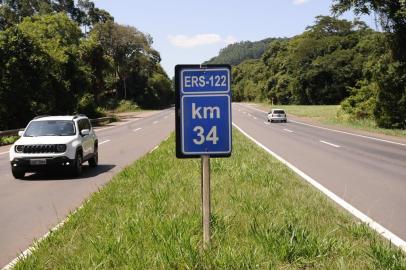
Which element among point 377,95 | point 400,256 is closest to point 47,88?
point 377,95

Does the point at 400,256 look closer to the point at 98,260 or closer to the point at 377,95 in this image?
the point at 98,260

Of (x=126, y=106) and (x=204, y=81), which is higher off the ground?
(x=204, y=81)

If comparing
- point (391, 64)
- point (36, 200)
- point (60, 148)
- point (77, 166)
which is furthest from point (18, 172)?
point (391, 64)

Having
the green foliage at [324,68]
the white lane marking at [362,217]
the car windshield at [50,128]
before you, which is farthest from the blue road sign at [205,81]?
the green foliage at [324,68]

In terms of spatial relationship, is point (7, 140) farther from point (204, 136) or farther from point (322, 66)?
point (322, 66)

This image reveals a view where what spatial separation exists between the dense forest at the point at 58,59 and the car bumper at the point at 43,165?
2157cm

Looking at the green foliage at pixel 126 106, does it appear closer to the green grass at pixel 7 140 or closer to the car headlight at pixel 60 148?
the green grass at pixel 7 140

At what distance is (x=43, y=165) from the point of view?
12586 millimetres

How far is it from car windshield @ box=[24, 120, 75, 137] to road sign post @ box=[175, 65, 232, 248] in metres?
9.16

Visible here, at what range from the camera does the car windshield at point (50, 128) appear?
1351 cm

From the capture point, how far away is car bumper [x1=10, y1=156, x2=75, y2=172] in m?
12.5

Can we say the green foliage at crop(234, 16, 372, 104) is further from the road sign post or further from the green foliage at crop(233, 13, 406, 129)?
the road sign post

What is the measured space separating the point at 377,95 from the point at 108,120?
2965cm

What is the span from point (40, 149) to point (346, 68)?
85608mm
